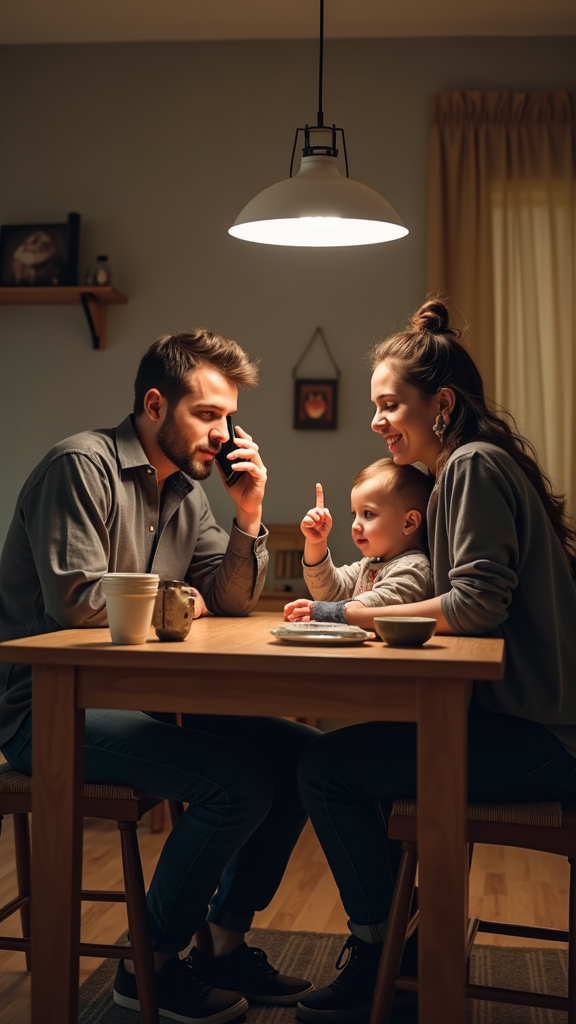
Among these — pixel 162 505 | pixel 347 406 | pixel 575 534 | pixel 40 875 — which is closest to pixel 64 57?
pixel 347 406

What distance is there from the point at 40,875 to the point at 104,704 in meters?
0.30

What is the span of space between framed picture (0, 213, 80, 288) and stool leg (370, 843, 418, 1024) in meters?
3.07

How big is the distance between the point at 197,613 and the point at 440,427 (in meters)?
0.64

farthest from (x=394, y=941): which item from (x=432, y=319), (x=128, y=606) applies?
(x=432, y=319)

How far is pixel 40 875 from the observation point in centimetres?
162

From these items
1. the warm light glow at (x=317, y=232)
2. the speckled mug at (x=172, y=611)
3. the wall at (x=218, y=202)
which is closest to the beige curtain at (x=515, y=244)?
the wall at (x=218, y=202)

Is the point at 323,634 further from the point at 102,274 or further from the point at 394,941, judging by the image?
the point at 102,274

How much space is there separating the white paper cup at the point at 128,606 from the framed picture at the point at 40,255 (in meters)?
2.81

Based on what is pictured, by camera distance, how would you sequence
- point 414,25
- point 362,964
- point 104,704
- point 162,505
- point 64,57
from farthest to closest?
point 64,57, point 414,25, point 162,505, point 362,964, point 104,704

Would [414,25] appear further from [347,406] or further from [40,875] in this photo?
[40,875]

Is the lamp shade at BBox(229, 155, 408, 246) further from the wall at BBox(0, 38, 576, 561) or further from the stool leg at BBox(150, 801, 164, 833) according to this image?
the stool leg at BBox(150, 801, 164, 833)

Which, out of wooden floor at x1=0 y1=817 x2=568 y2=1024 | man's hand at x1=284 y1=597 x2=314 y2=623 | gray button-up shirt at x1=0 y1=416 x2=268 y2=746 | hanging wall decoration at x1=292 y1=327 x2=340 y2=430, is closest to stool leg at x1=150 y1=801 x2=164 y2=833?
wooden floor at x1=0 y1=817 x2=568 y2=1024

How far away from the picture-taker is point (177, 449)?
2260mm

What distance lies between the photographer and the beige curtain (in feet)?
13.1
